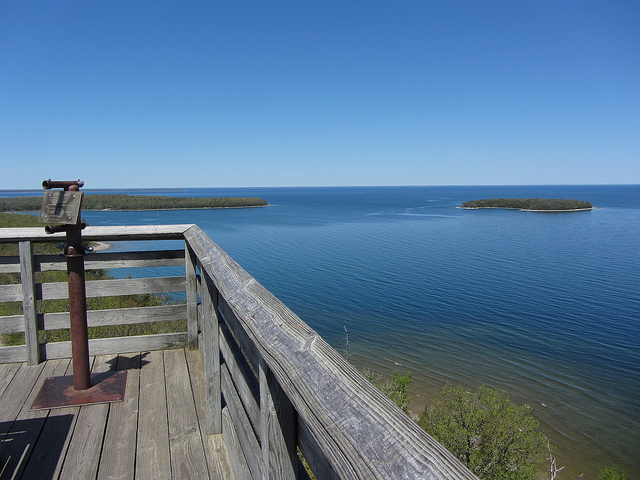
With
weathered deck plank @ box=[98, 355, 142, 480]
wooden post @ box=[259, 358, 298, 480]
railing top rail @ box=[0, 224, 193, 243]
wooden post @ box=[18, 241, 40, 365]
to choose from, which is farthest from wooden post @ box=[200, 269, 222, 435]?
wooden post @ box=[18, 241, 40, 365]

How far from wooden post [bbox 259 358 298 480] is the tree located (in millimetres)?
8690

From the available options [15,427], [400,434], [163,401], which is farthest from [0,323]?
[400,434]

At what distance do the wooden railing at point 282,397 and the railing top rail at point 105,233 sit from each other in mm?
14

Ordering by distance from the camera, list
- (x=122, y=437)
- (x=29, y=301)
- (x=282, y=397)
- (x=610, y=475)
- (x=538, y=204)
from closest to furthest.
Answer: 1. (x=282, y=397)
2. (x=122, y=437)
3. (x=29, y=301)
4. (x=610, y=475)
5. (x=538, y=204)

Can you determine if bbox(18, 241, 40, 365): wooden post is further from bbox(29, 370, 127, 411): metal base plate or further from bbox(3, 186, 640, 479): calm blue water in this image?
bbox(3, 186, 640, 479): calm blue water

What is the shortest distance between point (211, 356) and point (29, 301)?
6.43ft

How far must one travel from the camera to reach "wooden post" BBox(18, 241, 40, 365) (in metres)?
3.51

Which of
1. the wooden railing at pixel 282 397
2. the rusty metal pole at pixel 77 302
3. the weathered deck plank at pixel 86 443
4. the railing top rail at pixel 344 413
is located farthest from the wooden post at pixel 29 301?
the railing top rail at pixel 344 413

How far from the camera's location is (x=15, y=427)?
2.71 metres

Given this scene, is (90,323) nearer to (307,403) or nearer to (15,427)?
(15,427)

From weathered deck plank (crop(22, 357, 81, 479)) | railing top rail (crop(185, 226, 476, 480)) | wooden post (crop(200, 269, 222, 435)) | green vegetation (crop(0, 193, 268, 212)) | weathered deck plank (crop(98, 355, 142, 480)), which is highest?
railing top rail (crop(185, 226, 476, 480))

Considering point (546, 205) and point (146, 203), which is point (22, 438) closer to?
point (546, 205)

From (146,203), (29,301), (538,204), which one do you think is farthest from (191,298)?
(146,203)

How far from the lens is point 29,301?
140 inches
